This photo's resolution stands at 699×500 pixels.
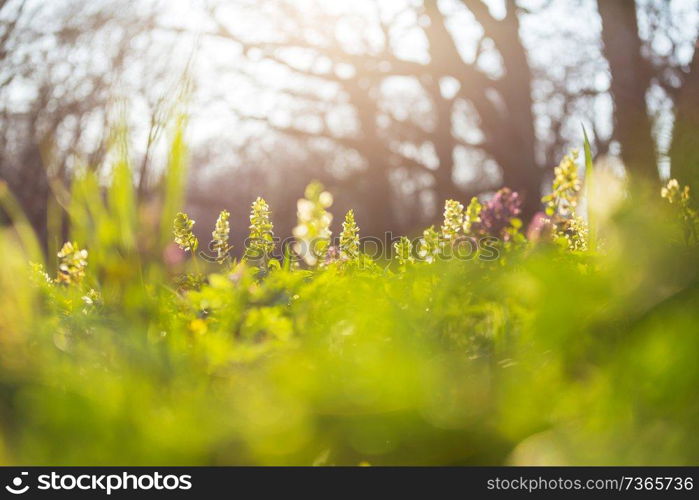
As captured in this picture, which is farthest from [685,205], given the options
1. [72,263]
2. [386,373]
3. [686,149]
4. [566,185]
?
[72,263]

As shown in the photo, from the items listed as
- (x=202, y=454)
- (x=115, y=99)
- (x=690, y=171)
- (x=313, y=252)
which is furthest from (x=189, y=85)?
(x=690, y=171)

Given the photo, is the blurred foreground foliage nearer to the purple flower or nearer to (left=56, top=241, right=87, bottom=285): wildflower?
(left=56, top=241, right=87, bottom=285): wildflower

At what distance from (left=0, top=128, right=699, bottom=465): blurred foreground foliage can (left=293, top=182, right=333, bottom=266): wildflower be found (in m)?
0.45

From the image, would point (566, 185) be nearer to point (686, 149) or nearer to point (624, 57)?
point (686, 149)

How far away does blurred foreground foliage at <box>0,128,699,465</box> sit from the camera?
3.09ft

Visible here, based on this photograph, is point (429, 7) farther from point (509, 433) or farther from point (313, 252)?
point (509, 433)

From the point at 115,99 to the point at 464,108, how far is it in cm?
1614

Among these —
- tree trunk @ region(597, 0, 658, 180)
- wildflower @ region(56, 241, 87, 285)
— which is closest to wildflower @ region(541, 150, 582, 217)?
wildflower @ region(56, 241, 87, 285)

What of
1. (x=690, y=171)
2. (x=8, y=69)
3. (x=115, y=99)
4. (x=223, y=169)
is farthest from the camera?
(x=223, y=169)

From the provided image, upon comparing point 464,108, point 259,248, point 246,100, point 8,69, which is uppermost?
point 464,108

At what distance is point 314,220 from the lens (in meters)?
1.99

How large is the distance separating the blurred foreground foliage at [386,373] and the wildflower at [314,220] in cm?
45

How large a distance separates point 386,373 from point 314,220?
110 cm

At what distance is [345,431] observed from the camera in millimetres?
1008
